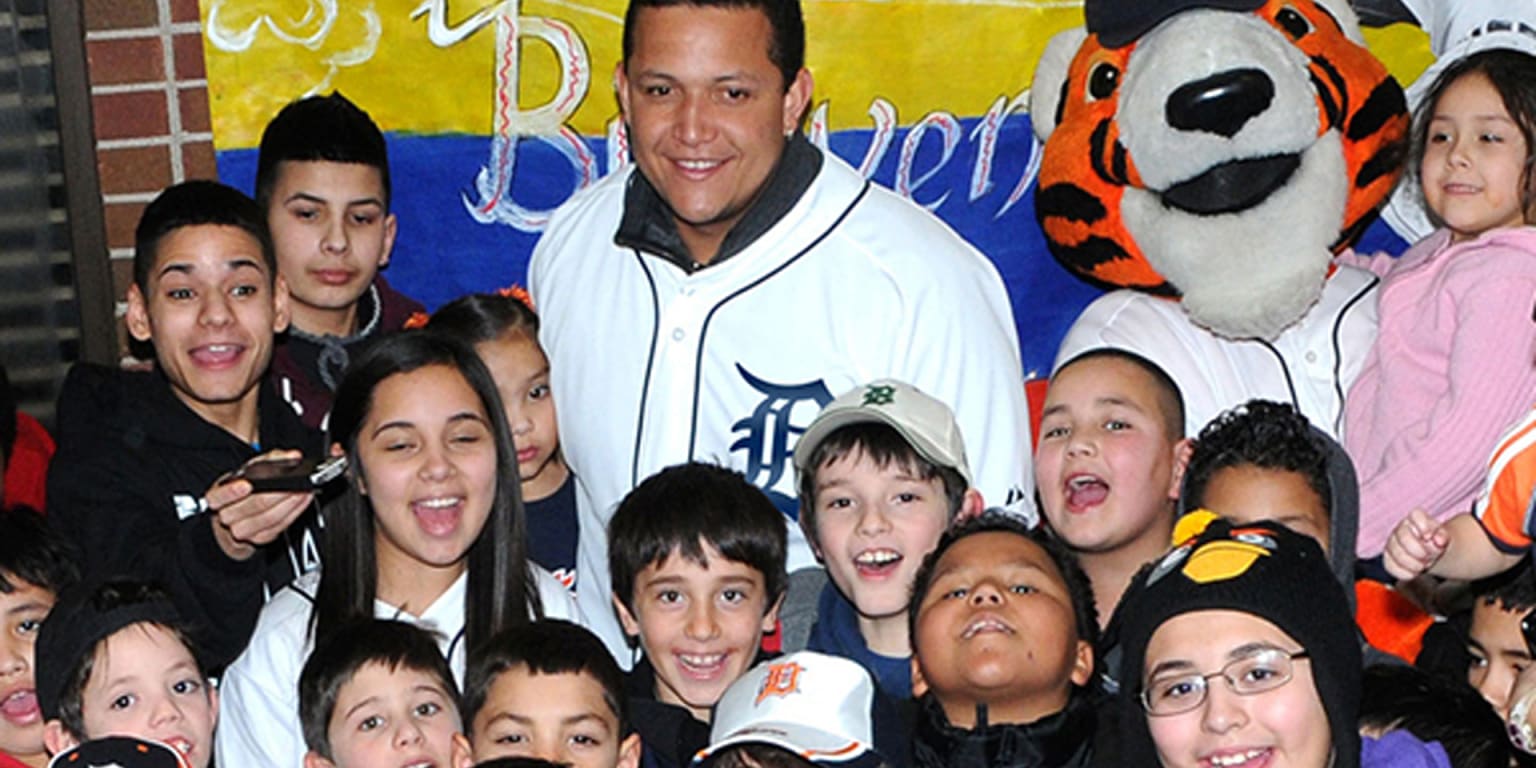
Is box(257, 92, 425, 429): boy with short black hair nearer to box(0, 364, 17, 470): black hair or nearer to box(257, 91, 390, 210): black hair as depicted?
box(257, 91, 390, 210): black hair

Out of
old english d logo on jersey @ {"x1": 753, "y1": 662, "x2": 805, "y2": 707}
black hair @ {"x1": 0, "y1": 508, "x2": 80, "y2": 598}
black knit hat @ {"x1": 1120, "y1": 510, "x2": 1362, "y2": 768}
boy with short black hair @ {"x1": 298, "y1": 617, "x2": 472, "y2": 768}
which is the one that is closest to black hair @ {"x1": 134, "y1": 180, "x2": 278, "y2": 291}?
black hair @ {"x1": 0, "y1": 508, "x2": 80, "y2": 598}

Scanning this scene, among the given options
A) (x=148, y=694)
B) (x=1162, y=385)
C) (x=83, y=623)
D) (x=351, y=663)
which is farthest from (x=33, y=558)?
(x=1162, y=385)

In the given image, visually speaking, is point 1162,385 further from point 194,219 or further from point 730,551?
point 194,219

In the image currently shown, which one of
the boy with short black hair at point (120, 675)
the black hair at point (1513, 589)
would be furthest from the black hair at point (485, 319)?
the black hair at point (1513, 589)

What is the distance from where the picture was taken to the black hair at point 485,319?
4.09 m

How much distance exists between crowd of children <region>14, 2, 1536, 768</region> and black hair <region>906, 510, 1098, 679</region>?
2 cm

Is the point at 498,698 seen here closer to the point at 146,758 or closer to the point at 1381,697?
the point at 146,758

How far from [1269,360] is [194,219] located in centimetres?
195

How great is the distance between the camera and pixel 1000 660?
10.6ft

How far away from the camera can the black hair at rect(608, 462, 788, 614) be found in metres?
3.57

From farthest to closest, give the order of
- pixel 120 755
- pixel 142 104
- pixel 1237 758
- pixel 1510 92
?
pixel 142 104 < pixel 1510 92 < pixel 120 755 < pixel 1237 758

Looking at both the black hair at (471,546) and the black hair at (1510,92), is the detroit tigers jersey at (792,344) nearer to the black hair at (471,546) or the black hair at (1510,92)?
the black hair at (471,546)

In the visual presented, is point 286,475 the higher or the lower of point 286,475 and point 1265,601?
the higher

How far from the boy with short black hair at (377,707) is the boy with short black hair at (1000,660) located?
71 centimetres
